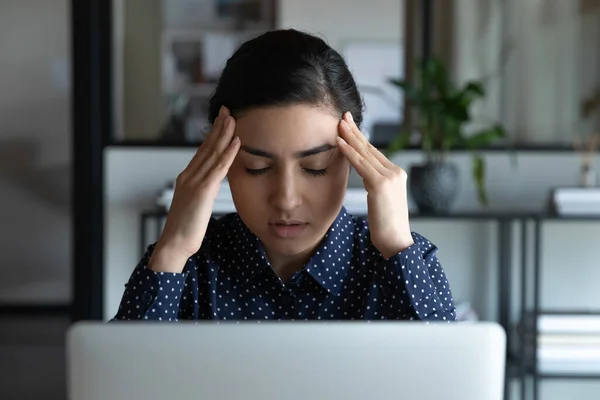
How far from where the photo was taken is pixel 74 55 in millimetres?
3627

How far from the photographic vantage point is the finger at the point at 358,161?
1.31 m

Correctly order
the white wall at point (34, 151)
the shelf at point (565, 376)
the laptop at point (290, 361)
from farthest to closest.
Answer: the white wall at point (34, 151), the shelf at point (565, 376), the laptop at point (290, 361)

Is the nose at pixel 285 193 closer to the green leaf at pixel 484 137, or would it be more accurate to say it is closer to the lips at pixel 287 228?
the lips at pixel 287 228

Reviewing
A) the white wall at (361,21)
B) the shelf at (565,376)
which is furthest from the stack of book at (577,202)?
the white wall at (361,21)

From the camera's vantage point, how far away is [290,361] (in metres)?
0.75

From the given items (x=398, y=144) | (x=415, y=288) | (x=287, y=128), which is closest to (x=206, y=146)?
(x=287, y=128)

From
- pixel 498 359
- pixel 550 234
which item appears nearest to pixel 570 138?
pixel 550 234

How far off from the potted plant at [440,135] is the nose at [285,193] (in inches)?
76.9

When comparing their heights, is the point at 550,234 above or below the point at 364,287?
below

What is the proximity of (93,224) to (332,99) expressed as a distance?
244 cm

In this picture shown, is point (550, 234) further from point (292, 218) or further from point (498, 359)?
point (498, 359)

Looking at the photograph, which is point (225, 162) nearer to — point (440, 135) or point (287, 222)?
point (287, 222)

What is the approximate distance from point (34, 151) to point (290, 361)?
4139 millimetres

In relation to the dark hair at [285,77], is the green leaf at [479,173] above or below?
below
